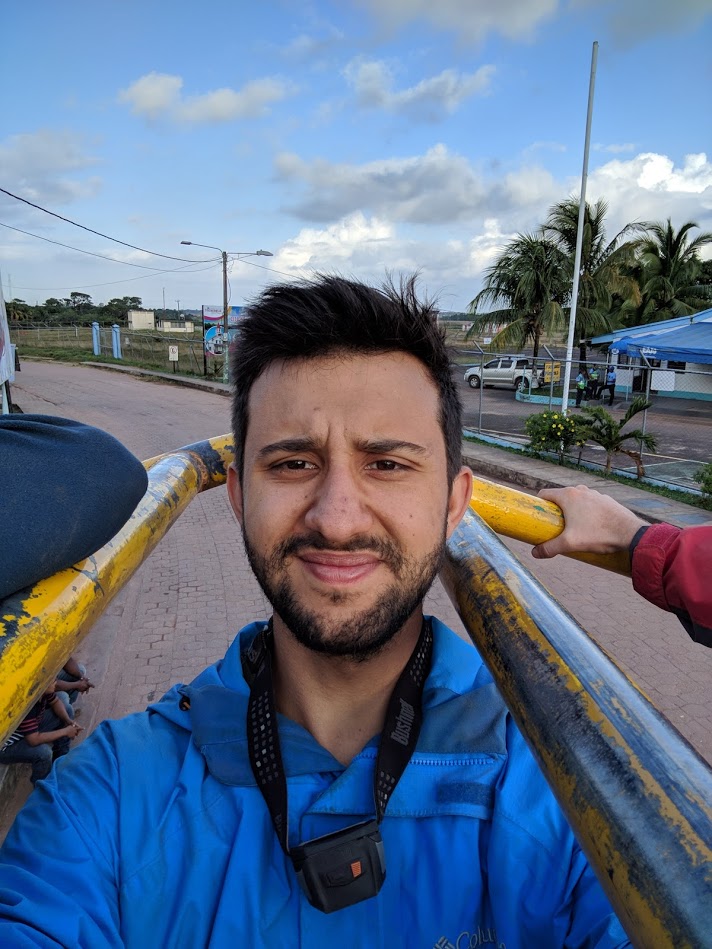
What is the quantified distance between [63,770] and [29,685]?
73 cm

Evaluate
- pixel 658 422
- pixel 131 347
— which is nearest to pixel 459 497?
pixel 658 422

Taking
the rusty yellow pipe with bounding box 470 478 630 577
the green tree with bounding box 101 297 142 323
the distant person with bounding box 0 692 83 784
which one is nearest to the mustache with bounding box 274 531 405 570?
the rusty yellow pipe with bounding box 470 478 630 577

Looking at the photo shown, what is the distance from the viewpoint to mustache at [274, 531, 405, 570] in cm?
117

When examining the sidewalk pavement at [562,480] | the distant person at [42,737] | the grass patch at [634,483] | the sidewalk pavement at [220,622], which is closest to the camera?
the distant person at [42,737]

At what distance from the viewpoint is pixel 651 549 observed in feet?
4.77

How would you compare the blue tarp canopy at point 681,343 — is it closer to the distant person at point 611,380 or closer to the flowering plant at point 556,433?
the flowering plant at point 556,433

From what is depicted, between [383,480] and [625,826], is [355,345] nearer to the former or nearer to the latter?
[383,480]

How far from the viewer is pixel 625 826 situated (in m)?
0.52

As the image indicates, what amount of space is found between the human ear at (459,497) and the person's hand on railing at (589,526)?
0.56ft

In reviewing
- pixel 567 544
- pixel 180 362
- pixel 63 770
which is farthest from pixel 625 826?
pixel 180 362

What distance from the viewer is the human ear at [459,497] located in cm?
130

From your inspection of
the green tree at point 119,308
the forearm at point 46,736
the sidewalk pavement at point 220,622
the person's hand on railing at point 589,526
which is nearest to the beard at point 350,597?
the person's hand on railing at point 589,526

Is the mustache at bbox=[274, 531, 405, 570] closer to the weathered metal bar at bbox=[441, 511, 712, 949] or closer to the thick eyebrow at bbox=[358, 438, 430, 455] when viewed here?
the thick eyebrow at bbox=[358, 438, 430, 455]

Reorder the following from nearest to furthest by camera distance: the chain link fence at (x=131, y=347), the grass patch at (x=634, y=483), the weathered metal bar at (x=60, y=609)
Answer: the weathered metal bar at (x=60, y=609)
the grass patch at (x=634, y=483)
the chain link fence at (x=131, y=347)
